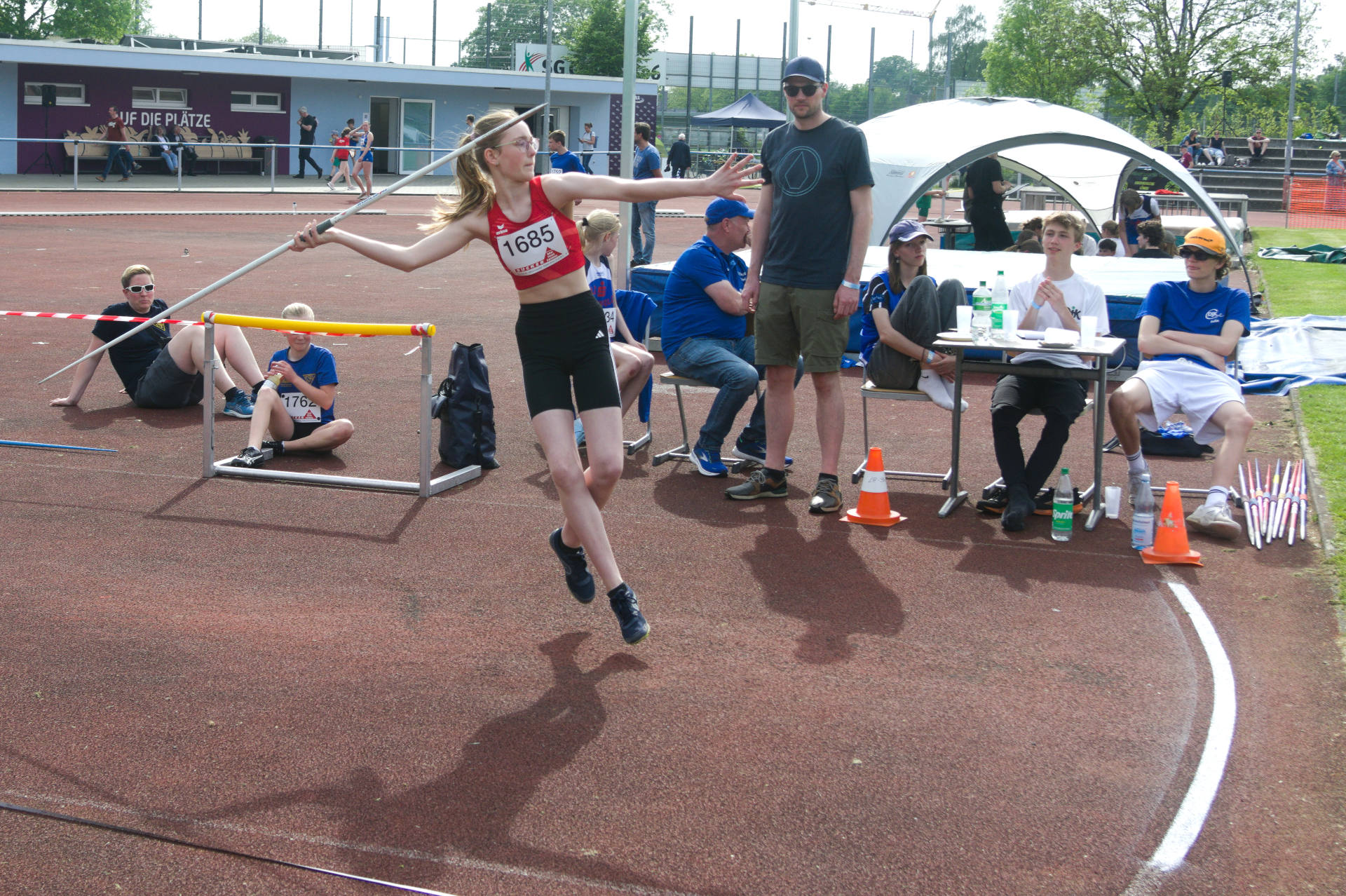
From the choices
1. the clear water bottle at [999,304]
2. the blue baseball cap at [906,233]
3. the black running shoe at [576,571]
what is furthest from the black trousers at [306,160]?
the black running shoe at [576,571]

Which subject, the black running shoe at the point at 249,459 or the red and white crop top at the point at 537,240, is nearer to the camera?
the red and white crop top at the point at 537,240

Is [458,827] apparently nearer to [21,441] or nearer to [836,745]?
[836,745]

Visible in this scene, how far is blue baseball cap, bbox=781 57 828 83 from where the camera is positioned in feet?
22.4

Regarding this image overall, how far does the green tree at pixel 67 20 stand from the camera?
2894 inches

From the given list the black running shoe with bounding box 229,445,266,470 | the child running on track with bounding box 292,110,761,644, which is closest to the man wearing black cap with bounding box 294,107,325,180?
the black running shoe with bounding box 229,445,266,470

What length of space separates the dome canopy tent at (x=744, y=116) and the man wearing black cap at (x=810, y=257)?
4336 centimetres

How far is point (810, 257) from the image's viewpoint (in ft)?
23.0

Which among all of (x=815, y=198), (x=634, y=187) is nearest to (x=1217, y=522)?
(x=815, y=198)

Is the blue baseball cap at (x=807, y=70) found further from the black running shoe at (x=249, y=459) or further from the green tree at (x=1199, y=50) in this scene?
the green tree at (x=1199, y=50)

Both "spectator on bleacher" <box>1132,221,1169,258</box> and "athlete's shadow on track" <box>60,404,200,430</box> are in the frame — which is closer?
"athlete's shadow on track" <box>60,404,200,430</box>

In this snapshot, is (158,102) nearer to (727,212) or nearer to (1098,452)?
(727,212)

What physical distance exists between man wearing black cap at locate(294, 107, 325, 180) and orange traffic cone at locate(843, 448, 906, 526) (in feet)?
115

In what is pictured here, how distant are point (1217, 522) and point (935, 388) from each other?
1.79 m

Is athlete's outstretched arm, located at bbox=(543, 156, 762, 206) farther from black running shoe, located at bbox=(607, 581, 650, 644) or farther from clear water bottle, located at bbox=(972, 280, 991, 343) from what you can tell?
clear water bottle, located at bbox=(972, 280, 991, 343)
